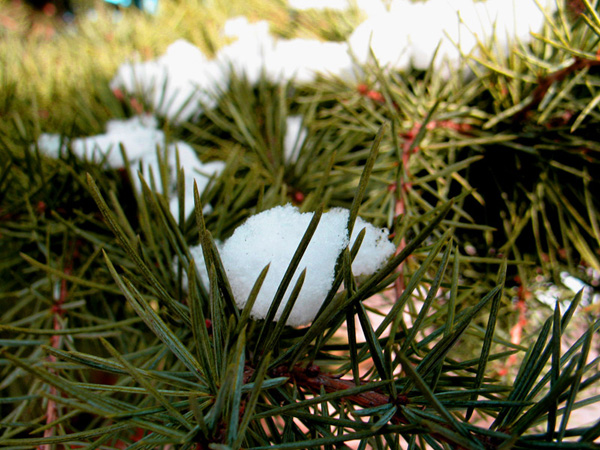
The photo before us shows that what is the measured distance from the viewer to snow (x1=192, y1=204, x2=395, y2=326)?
19cm

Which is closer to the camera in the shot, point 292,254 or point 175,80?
point 292,254

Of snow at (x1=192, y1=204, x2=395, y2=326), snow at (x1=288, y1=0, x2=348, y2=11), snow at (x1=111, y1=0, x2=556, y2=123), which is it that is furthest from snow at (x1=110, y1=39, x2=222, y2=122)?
snow at (x1=192, y1=204, x2=395, y2=326)

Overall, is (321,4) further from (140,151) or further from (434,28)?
(140,151)

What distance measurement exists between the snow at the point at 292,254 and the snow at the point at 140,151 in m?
0.14

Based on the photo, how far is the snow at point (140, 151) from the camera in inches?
13.7

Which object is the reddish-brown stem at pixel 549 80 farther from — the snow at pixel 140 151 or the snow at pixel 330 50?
the snow at pixel 140 151

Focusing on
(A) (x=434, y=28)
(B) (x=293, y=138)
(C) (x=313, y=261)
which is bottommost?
(C) (x=313, y=261)

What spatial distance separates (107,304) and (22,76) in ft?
1.18

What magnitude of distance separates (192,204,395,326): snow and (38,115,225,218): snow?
0.46 ft

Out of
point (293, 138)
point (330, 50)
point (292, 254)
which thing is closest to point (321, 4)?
point (330, 50)

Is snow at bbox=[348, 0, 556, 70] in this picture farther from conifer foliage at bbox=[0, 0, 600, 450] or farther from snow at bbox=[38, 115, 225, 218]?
snow at bbox=[38, 115, 225, 218]

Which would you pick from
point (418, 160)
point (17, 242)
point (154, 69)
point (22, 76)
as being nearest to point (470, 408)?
point (418, 160)

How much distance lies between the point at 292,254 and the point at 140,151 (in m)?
0.23

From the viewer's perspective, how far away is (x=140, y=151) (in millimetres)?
362
